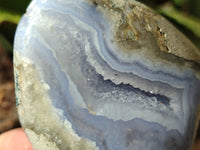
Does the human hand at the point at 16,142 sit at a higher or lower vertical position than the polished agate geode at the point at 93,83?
lower

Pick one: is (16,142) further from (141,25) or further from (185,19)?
(185,19)

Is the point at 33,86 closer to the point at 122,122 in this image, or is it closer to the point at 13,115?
the point at 122,122

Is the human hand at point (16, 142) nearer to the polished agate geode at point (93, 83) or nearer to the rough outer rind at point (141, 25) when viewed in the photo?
the polished agate geode at point (93, 83)

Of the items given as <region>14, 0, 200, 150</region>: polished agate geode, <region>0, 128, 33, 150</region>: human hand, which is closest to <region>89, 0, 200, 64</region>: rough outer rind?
<region>14, 0, 200, 150</region>: polished agate geode

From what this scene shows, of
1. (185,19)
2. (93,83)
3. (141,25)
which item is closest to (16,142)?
(93,83)

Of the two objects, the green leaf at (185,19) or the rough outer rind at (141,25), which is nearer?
the rough outer rind at (141,25)

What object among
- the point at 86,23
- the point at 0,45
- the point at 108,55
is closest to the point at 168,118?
the point at 108,55

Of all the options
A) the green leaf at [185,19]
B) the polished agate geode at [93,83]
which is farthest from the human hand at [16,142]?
the green leaf at [185,19]

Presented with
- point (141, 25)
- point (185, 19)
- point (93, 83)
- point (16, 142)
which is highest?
point (185, 19)
